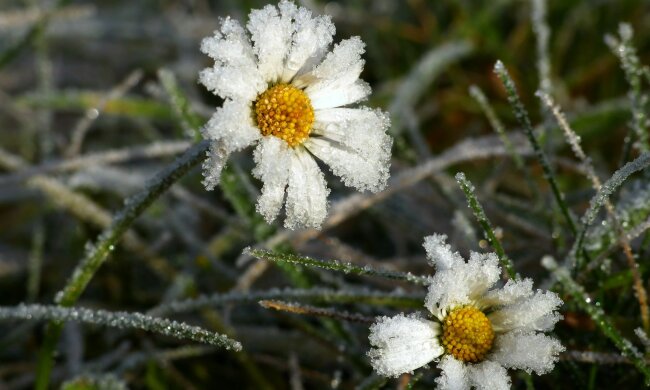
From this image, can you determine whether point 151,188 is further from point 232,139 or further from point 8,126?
point 8,126

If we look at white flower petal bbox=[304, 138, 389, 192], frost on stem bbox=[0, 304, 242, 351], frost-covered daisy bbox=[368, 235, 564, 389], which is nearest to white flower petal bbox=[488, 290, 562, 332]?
frost-covered daisy bbox=[368, 235, 564, 389]

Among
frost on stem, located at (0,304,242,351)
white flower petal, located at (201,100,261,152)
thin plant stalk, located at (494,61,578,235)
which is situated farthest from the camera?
thin plant stalk, located at (494,61,578,235)

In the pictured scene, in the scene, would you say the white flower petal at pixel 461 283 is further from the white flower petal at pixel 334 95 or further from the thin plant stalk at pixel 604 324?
the white flower petal at pixel 334 95

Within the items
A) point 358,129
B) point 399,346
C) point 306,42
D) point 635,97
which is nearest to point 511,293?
point 399,346

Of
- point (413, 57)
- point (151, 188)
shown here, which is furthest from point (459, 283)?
point (413, 57)

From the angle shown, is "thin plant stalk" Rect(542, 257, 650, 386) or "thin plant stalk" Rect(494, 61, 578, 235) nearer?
"thin plant stalk" Rect(542, 257, 650, 386)

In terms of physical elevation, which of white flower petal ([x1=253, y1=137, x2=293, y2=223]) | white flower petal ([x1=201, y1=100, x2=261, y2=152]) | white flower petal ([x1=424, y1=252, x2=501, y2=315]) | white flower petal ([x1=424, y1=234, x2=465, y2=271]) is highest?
white flower petal ([x1=201, y1=100, x2=261, y2=152])

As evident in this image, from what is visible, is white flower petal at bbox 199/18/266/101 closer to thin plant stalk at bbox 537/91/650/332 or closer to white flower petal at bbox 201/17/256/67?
white flower petal at bbox 201/17/256/67
